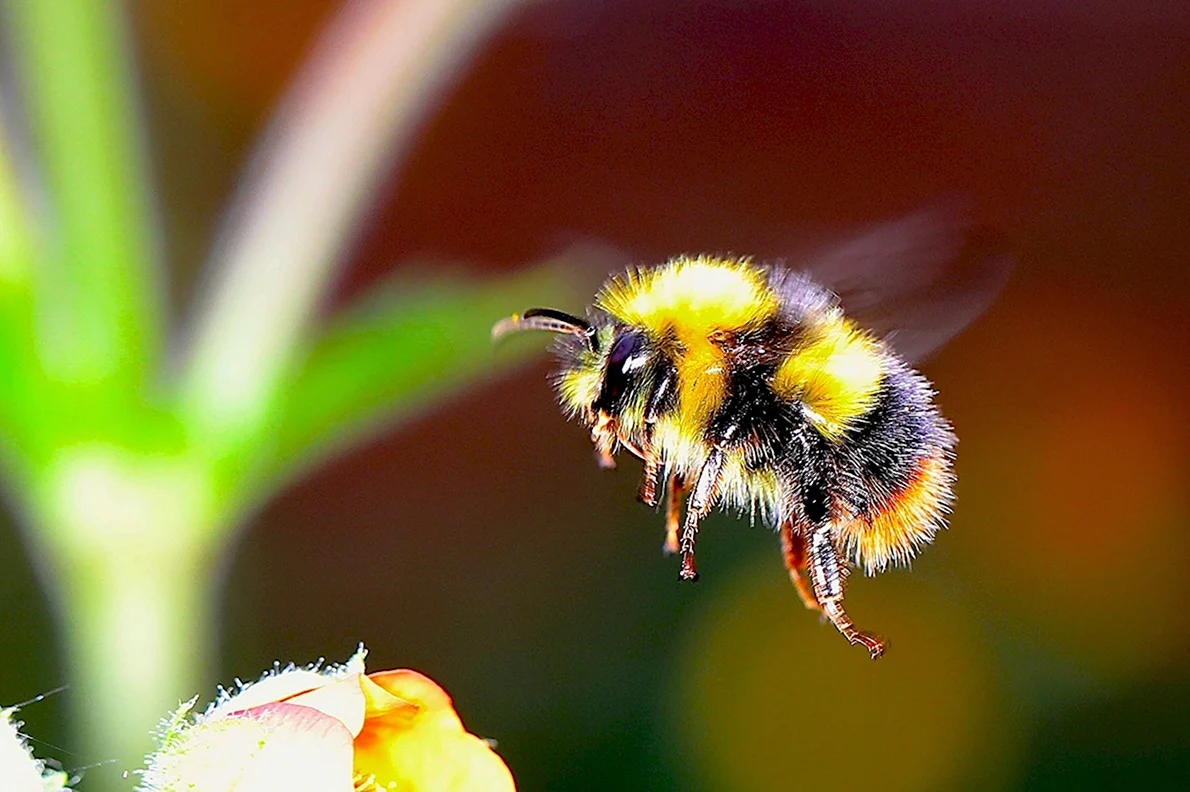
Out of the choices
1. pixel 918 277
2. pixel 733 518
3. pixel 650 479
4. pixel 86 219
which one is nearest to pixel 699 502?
pixel 650 479

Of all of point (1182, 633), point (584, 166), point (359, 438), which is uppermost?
point (584, 166)

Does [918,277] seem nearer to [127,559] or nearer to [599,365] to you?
[599,365]

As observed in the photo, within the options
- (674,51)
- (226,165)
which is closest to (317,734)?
(226,165)

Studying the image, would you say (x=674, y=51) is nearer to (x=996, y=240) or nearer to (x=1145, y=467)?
(x=1145, y=467)

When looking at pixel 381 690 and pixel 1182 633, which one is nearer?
pixel 381 690

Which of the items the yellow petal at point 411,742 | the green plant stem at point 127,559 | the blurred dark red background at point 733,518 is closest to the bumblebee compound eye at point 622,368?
the yellow petal at point 411,742

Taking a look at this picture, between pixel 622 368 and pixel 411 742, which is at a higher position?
pixel 622 368

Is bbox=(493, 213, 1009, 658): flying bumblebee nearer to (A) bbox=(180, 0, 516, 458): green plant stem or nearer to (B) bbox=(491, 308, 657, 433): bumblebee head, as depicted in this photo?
(B) bbox=(491, 308, 657, 433): bumblebee head

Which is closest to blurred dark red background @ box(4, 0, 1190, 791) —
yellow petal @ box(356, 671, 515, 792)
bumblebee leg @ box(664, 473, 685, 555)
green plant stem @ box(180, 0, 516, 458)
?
green plant stem @ box(180, 0, 516, 458)
